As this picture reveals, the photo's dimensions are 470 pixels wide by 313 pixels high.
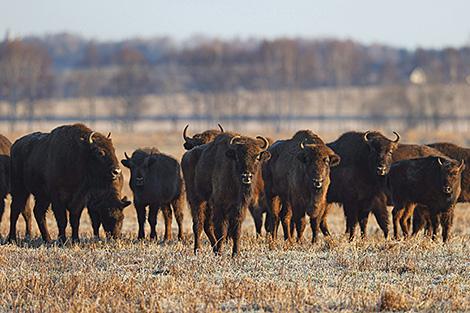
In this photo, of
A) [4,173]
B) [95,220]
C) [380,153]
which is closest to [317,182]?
[380,153]

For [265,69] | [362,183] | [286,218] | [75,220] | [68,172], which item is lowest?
[286,218]

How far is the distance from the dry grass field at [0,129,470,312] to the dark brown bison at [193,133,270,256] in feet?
1.73

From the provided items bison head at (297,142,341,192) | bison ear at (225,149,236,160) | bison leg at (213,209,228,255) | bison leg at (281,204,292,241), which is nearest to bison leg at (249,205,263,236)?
bison leg at (281,204,292,241)

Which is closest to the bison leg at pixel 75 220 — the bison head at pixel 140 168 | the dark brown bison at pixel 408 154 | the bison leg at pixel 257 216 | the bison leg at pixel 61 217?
the bison leg at pixel 61 217

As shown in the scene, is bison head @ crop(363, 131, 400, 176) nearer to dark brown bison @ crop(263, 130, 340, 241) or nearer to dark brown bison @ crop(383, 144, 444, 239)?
dark brown bison @ crop(383, 144, 444, 239)

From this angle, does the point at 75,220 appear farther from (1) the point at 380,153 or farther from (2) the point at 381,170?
(1) the point at 380,153

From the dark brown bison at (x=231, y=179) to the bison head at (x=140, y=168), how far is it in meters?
4.27

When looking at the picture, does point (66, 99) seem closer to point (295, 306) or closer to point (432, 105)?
point (432, 105)

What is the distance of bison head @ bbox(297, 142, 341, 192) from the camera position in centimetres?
1593

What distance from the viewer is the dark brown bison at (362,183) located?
60.2ft

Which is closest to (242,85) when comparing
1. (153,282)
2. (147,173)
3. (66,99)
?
(66,99)

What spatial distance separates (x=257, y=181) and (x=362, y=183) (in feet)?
13.2

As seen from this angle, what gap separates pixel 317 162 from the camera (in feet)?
52.5

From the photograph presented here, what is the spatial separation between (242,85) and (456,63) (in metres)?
25.1
